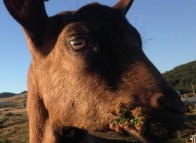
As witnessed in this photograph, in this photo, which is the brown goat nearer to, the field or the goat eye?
the goat eye

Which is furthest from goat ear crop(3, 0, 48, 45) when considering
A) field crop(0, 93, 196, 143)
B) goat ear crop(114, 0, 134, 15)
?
field crop(0, 93, 196, 143)

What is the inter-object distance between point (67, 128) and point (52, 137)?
0.26 m

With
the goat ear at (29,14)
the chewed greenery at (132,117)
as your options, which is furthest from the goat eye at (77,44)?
the chewed greenery at (132,117)

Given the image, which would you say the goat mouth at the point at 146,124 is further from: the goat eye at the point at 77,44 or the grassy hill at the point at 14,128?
the grassy hill at the point at 14,128

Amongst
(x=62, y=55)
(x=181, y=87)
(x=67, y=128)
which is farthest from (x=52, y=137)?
(x=181, y=87)

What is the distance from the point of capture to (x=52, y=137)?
5.45m

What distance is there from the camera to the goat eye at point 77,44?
4.89 metres

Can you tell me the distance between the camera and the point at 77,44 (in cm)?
495

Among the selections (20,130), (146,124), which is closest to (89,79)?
(146,124)

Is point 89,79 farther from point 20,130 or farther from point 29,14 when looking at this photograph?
point 20,130

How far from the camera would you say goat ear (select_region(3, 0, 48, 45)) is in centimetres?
529

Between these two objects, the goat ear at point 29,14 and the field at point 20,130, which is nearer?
the goat ear at point 29,14

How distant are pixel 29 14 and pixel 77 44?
86cm

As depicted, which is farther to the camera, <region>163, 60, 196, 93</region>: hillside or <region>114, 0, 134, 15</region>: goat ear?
<region>163, 60, 196, 93</region>: hillside
